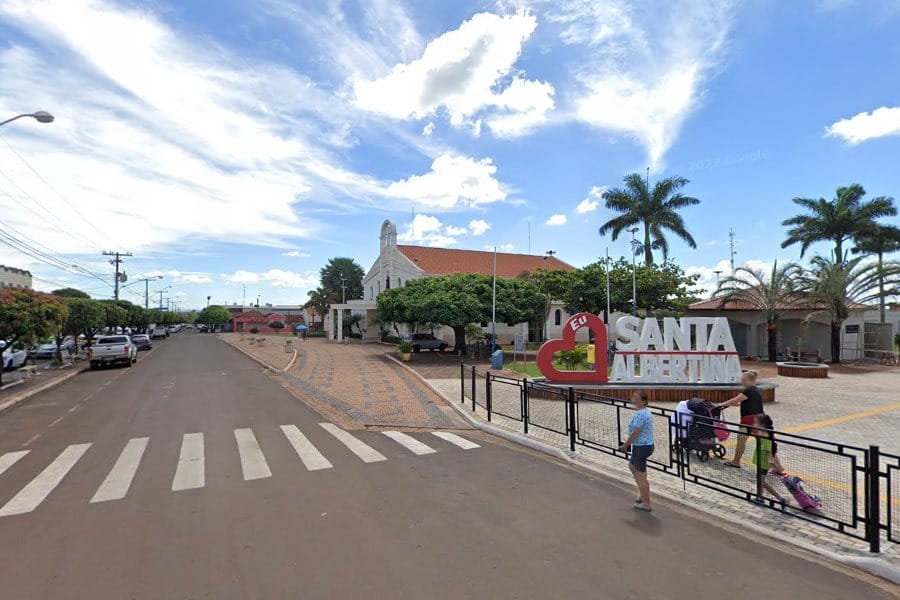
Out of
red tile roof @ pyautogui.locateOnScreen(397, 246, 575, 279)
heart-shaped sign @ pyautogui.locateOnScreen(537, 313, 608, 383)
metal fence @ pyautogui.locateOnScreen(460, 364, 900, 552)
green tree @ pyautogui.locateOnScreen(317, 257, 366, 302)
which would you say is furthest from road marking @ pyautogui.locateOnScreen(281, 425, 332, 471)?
green tree @ pyautogui.locateOnScreen(317, 257, 366, 302)

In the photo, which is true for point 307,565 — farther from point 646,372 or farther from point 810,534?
point 646,372

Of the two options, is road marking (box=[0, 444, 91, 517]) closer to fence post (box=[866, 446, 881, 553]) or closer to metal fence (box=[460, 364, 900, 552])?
metal fence (box=[460, 364, 900, 552])

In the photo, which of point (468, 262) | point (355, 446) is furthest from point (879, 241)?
point (355, 446)

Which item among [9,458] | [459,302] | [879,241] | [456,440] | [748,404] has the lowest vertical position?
[9,458]

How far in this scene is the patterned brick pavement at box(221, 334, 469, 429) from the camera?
12.3 meters

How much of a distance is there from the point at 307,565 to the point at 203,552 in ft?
4.01

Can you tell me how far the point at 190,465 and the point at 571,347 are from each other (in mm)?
11106

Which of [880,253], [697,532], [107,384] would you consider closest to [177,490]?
[697,532]

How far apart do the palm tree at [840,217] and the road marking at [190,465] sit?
133 ft

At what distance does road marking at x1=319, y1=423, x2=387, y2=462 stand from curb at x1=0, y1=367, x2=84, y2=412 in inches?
426

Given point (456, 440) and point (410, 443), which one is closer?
point (410, 443)

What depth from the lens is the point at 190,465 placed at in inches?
327

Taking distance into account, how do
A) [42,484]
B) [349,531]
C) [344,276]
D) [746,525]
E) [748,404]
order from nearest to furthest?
[349,531], [746,525], [42,484], [748,404], [344,276]

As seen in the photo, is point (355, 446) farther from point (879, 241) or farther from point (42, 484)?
point (879, 241)
